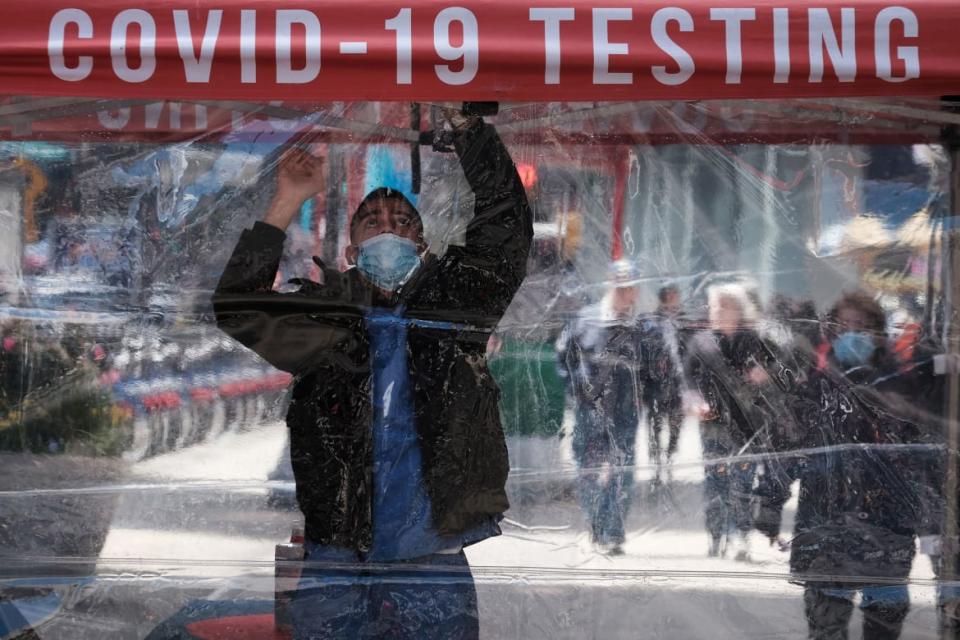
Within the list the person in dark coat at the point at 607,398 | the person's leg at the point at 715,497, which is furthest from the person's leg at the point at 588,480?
the person's leg at the point at 715,497

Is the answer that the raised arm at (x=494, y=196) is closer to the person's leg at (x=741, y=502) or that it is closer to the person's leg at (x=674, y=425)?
the person's leg at (x=674, y=425)

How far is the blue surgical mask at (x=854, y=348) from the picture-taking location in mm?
2377

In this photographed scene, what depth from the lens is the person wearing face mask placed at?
7.63 ft

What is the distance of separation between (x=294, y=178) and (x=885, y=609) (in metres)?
1.86

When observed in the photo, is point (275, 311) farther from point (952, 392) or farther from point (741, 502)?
point (952, 392)

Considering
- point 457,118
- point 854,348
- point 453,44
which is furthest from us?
point 854,348

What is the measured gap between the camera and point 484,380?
236 cm

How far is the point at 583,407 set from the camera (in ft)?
7.86

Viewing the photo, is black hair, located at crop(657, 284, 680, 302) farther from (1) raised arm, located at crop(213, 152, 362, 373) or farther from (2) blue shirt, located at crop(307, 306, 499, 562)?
(1) raised arm, located at crop(213, 152, 362, 373)

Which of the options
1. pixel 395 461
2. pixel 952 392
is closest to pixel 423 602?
pixel 395 461

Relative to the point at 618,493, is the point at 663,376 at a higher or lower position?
higher

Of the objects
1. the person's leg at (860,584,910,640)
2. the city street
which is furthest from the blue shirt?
the person's leg at (860,584,910,640)

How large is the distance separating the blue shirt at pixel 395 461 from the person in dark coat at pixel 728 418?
25.9 inches

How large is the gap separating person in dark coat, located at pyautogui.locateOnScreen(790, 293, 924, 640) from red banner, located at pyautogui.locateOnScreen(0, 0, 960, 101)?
794mm
